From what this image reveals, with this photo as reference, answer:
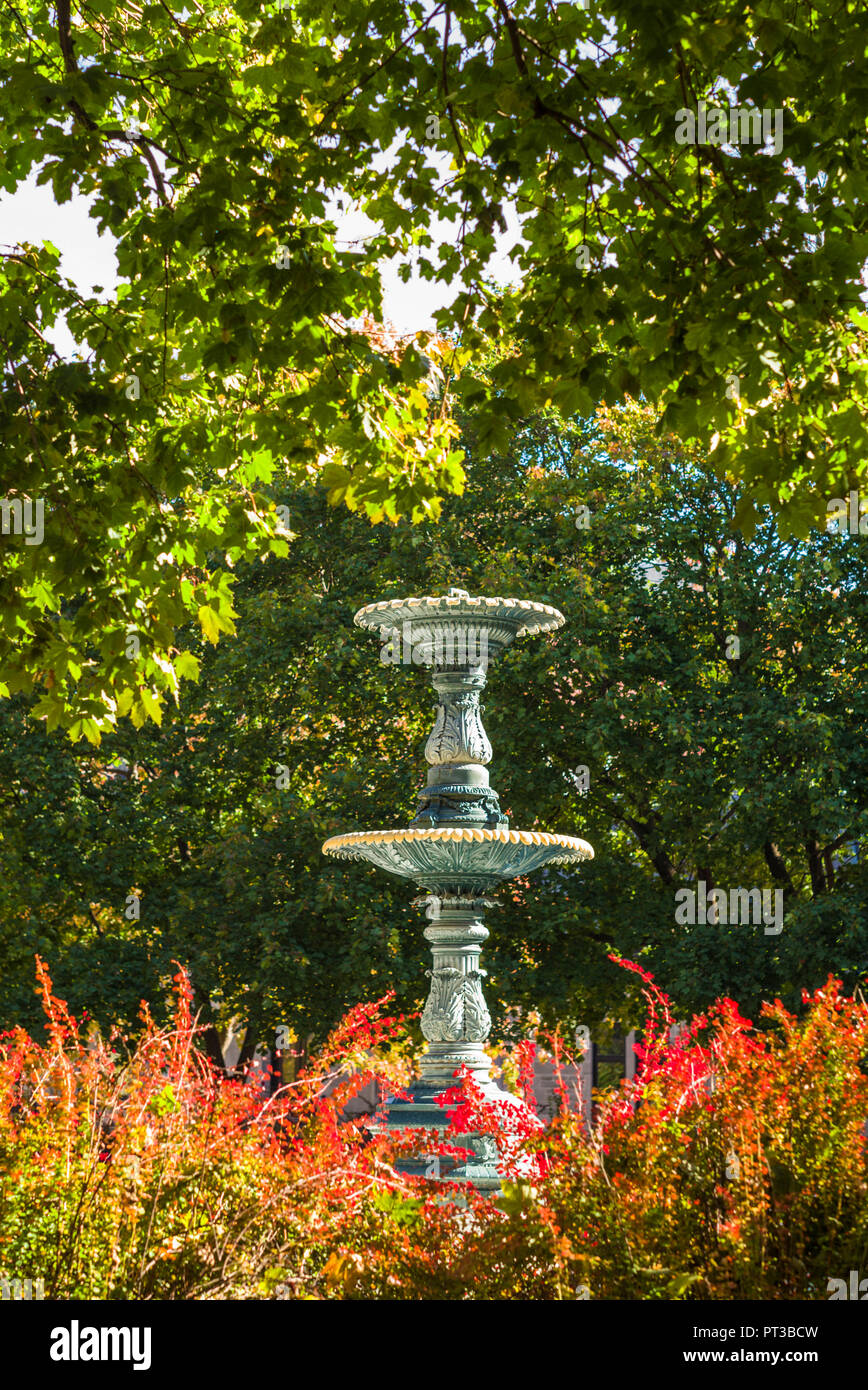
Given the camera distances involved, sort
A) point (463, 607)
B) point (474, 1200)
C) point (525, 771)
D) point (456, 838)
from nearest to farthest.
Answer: point (474, 1200), point (456, 838), point (463, 607), point (525, 771)

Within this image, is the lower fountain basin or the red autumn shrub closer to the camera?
the red autumn shrub

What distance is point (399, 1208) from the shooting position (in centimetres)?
441

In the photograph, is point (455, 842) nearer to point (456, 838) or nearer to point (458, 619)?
point (456, 838)

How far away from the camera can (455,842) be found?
31.6 feet

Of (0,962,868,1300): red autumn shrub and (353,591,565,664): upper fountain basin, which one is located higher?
(353,591,565,664): upper fountain basin

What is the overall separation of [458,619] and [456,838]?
6.52ft

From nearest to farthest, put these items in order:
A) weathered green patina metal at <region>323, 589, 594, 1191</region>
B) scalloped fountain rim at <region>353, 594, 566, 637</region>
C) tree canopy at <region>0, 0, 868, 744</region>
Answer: tree canopy at <region>0, 0, 868, 744</region> < weathered green patina metal at <region>323, 589, 594, 1191</region> < scalloped fountain rim at <region>353, 594, 566, 637</region>

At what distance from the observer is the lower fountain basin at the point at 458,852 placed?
9.62 m

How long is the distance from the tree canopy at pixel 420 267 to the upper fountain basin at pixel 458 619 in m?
2.66

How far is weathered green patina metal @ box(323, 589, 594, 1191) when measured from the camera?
31.7ft

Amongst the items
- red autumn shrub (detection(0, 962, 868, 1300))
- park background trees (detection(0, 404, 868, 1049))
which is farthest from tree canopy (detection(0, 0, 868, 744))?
park background trees (detection(0, 404, 868, 1049))

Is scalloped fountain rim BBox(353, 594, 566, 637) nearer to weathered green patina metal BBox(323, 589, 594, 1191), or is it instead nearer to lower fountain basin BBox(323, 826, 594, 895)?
weathered green patina metal BBox(323, 589, 594, 1191)

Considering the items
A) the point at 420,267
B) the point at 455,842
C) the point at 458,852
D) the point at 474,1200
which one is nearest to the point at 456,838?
the point at 455,842

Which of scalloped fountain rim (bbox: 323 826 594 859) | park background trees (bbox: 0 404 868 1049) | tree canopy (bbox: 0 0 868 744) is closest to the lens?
tree canopy (bbox: 0 0 868 744)
